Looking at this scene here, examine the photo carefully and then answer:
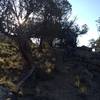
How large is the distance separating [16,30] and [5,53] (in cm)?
569

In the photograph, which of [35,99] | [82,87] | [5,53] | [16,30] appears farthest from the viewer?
[5,53]

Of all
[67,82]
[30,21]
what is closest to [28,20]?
[30,21]

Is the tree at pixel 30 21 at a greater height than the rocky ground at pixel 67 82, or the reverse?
the tree at pixel 30 21

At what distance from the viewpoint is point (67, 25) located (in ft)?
112

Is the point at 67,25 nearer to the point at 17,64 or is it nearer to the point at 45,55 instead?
the point at 45,55

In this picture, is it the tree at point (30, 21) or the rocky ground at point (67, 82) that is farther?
the tree at point (30, 21)

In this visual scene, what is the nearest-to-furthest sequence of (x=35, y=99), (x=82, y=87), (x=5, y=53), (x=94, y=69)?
(x=35, y=99) → (x=82, y=87) → (x=94, y=69) → (x=5, y=53)

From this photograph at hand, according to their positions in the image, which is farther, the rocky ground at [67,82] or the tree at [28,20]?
the tree at [28,20]

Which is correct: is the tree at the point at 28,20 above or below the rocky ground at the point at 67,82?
above

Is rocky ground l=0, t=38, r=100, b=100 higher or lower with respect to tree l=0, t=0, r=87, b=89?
lower

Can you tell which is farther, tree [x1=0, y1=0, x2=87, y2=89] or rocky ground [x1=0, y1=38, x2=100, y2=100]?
tree [x1=0, y1=0, x2=87, y2=89]

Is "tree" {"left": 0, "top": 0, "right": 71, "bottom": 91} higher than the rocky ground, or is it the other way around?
"tree" {"left": 0, "top": 0, "right": 71, "bottom": 91}

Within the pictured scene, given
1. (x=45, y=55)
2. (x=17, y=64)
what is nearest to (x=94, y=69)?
(x=45, y=55)

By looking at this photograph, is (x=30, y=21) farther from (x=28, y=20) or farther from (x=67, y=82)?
(x=67, y=82)
